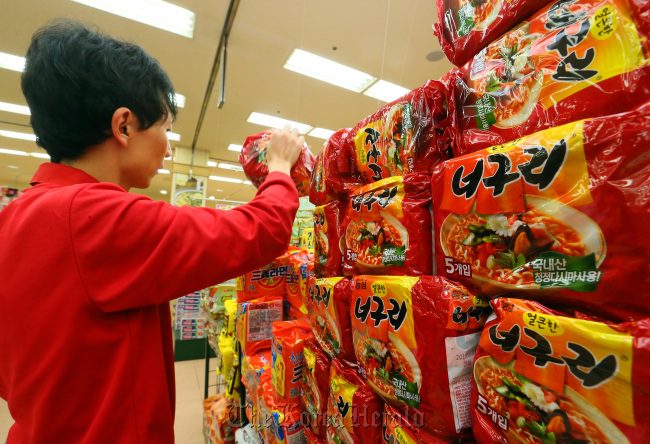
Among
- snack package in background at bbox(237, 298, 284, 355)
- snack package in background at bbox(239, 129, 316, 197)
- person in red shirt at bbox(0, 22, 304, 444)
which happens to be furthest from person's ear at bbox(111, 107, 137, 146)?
snack package in background at bbox(237, 298, 284, 355)

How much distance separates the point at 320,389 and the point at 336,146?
0.86 metres

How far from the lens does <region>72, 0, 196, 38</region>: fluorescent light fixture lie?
2.54 metres

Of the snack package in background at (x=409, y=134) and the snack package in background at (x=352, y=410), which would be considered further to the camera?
the snack package in background at (x=352, y=410)

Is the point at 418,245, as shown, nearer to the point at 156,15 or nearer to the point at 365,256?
the point at 365,256

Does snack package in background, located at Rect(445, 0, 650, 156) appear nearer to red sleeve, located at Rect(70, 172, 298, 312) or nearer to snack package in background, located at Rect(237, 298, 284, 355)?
red sleeve, located at Rect(70, 172, 298, 312)

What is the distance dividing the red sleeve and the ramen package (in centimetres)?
36

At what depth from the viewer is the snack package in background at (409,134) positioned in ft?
2.13

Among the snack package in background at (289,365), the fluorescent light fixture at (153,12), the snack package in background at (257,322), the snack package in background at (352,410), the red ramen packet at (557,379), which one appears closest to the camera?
the red ramen packet at (557,379)

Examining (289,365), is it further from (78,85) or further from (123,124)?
(78,85)

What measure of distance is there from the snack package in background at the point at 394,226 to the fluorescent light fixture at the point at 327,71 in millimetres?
3029

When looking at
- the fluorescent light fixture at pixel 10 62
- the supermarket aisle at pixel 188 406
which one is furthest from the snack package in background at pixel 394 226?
the fluorescent light fixture at pixel 10 62

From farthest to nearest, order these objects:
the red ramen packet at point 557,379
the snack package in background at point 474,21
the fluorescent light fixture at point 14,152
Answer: the fluorescent light fixture at point 14,152 < the snack package in background at point 474,21 < the red ramen packet at point 557,379

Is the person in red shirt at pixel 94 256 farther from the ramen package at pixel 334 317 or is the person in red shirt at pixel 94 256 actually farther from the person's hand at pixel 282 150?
the ramen package at pixel 334 317

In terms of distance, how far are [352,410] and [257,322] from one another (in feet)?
2.92
